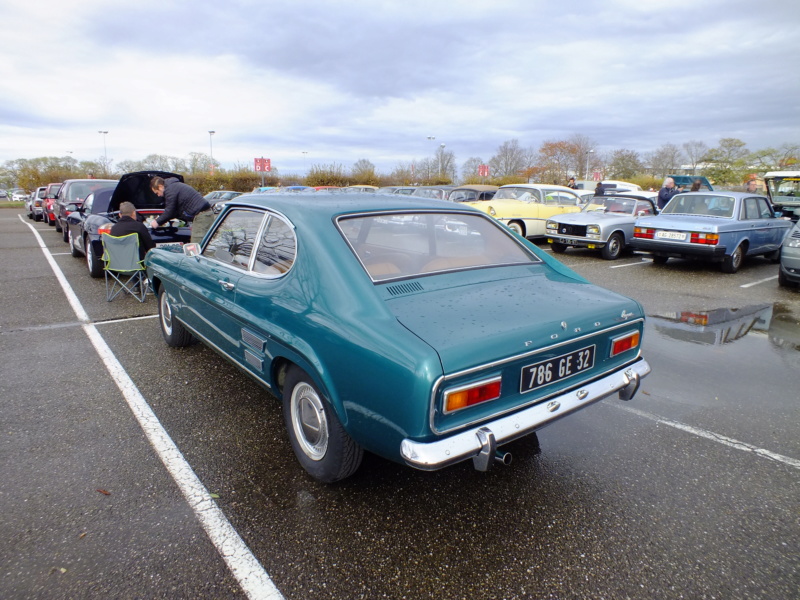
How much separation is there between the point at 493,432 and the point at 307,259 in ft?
4.15

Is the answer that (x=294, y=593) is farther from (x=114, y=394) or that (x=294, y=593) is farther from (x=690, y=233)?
(x=690, y=233)

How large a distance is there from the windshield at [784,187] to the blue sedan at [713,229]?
7.57 metres

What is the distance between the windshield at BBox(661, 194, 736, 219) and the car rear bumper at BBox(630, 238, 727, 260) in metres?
0.94

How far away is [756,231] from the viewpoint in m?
9.59

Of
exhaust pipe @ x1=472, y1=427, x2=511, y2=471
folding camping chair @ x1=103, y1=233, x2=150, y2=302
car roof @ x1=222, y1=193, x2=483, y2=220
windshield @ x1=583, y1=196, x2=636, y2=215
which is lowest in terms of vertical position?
exhaust pipe @ x1=472, y1=427, x2=511, y2=471

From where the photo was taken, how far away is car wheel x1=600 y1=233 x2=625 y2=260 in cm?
1084

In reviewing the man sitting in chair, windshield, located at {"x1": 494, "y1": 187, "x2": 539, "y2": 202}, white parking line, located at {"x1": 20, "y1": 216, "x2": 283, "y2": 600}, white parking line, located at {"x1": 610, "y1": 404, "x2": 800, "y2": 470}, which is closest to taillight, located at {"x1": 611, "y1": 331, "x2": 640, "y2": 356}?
white parking line, located at {"x1": 610, "y1": 404, "x2": 800, "y2": 470}

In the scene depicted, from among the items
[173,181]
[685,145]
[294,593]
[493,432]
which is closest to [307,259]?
[493,432]

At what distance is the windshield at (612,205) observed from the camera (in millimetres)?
11734

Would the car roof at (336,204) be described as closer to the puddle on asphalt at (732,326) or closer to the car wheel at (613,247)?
the puddle on asphalt at (732,326)

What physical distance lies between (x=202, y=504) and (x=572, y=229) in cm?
1009

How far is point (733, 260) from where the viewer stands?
9.24 m

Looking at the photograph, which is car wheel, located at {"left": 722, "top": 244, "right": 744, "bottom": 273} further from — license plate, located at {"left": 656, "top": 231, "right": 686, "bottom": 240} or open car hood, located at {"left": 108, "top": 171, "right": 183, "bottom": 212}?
open car hood, located at {"left": 108, "top": 171, "right": 183, "bottom": 212}

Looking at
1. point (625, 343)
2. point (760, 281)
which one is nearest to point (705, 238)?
point (760, 281)
